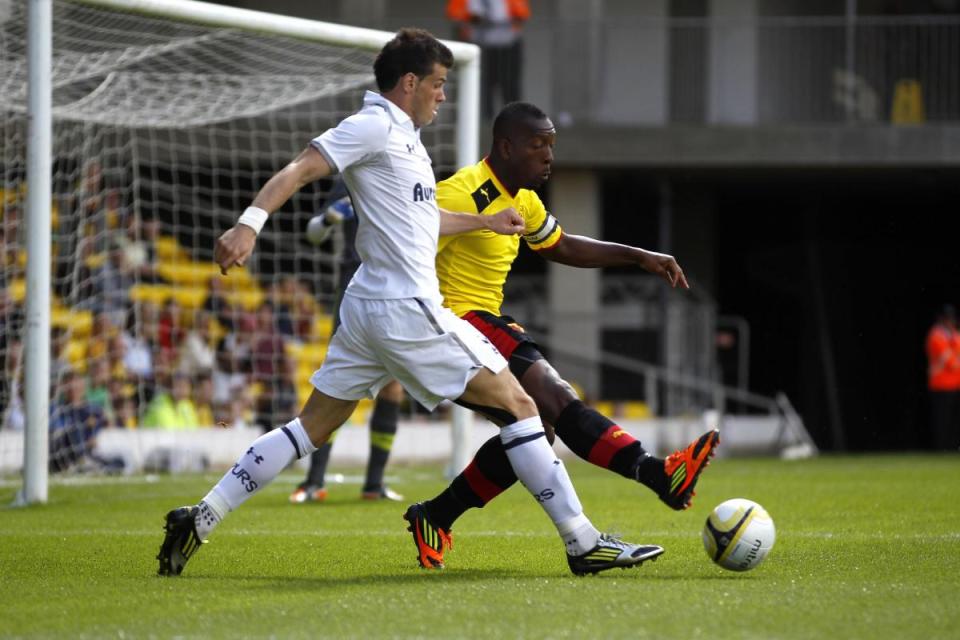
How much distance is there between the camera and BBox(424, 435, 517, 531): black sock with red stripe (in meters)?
6.16

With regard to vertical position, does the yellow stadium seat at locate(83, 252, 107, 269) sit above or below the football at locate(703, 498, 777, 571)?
above

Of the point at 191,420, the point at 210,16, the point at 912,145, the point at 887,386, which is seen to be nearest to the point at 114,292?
the point at 191,420

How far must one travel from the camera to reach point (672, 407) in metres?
19.8

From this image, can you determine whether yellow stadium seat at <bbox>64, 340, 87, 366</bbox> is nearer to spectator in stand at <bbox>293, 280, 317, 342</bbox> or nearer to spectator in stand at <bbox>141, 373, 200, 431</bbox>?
spectator in stand at <bbox>141, 373, 200, 431</bbox>

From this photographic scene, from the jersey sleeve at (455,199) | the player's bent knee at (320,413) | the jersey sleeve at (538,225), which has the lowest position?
the player's bent knee at (320,413)

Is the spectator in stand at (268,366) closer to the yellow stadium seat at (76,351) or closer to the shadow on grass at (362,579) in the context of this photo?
the yellow stadium seat at (76,351)

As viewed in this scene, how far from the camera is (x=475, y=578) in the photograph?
223 inches

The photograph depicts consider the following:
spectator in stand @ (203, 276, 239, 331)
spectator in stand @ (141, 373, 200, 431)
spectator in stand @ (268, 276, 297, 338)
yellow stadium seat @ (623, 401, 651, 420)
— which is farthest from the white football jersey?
yellow stadium seat @ (623, 401, 651, 420)

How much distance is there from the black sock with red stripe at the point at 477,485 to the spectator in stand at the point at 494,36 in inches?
569

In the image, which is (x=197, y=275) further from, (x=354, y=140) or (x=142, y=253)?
(x=354, y=140)

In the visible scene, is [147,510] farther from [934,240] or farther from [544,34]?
[934,240]

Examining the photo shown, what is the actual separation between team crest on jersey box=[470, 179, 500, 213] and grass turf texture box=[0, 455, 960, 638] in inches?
58.2

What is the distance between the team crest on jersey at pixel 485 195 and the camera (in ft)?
20.6

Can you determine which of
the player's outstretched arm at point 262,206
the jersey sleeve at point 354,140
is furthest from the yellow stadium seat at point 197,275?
the player's outstretched arm at point 262,206
